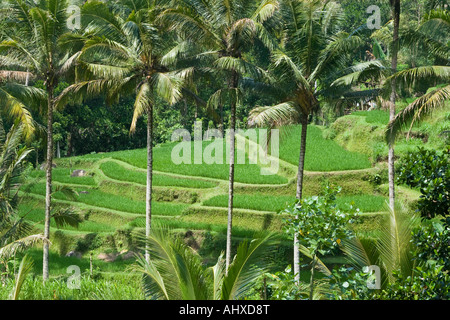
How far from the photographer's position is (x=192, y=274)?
556cm

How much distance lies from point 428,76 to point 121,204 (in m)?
11.1

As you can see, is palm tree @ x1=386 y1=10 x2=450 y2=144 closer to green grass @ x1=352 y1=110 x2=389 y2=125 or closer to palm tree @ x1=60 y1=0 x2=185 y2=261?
palm tree @ x1=60 y1=0 x2=185 y2=261

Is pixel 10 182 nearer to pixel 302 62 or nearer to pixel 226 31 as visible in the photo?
pixel 226 31

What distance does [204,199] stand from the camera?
1839cm

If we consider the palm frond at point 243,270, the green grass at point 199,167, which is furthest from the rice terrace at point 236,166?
the green grass at point 199,167

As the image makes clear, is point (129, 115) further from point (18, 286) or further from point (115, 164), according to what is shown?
point (18, 286)

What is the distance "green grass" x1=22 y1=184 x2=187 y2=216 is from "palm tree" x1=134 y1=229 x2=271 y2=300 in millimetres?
12219

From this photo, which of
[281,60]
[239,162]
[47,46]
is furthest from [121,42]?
[239,162]

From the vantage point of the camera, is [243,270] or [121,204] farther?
[121,204]

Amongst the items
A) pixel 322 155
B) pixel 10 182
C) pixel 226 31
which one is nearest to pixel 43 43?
pixel 10 182

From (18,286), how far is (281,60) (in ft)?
27.6

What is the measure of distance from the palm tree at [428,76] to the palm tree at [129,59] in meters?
5.12

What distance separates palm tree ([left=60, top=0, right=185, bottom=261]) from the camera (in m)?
14.2

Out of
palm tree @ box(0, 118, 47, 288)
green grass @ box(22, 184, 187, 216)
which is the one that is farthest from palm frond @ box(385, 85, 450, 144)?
green grass @ box(22, 184, 187, 216)
